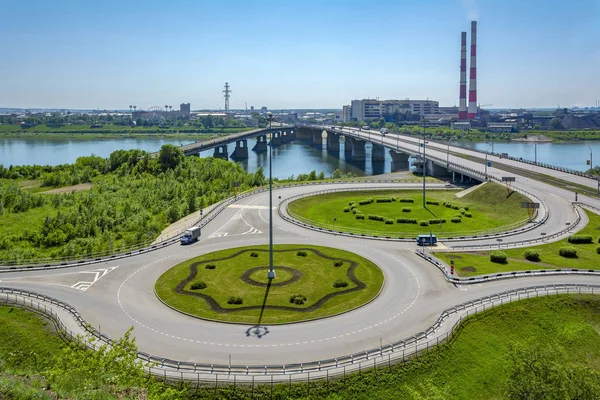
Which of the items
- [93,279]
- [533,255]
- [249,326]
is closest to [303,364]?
[249,326]

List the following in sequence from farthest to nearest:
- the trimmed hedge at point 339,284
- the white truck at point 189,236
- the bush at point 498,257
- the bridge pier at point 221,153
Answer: the bridge pier at point 221,153 < the white truck at point 189,236 < the bush at point 498,257 < the trimmed hedge at point 339,284

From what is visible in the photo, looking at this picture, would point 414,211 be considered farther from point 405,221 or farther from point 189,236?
point 189,236

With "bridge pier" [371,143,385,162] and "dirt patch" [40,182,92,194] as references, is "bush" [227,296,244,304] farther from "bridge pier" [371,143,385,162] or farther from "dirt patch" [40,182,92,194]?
"bridge pier" [371,143,385,162]

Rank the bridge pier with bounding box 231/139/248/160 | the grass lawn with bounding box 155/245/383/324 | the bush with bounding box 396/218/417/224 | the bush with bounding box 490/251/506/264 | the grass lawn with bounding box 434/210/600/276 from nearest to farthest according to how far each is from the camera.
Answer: the grass lawn with bounding box 155/245/383/324 < the grass lawn with bounding box 434/210/600/276 < the bush with bounding box 490/251/506/264 < the bush with bounding box 396/218/417/224 < the bridge pier with bounding box 231/139/248/160

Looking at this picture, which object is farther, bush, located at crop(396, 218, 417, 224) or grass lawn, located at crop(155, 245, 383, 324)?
bush, located at crop(396, 218, 417, 224)

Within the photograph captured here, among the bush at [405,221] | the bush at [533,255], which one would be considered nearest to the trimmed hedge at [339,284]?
the bush at [533,255]

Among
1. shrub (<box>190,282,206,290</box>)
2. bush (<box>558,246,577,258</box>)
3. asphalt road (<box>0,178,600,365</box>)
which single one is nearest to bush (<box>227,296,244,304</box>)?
asphalt road (<box>0,178,600,365</box>)

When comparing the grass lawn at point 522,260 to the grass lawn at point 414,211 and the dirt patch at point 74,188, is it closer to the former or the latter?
the grass lawn at point 414,211

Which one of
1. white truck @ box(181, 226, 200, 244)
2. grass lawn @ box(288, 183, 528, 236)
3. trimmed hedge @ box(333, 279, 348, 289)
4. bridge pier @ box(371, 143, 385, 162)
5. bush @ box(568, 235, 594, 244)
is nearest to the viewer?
trimmed hedge @ box(333, 279, 348, 289)
